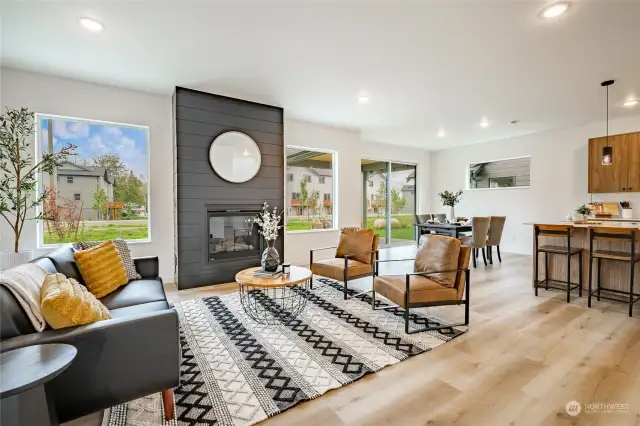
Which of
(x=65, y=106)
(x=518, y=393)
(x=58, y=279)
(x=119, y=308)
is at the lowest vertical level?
(x=518, y=393)

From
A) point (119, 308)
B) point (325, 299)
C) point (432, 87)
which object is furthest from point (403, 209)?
point (119, 308)

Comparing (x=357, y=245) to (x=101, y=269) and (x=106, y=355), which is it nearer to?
(x=101, y=269)

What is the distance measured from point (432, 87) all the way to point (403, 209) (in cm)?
477

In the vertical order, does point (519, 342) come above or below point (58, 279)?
below

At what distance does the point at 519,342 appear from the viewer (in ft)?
8.51

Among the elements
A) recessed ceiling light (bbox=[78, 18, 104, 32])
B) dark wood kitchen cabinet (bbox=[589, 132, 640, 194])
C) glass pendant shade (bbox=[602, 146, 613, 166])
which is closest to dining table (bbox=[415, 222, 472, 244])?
glass pendant shade (bbox=[602, 146, 613, 166])

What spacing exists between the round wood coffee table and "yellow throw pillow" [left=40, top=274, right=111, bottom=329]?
1.36 metres

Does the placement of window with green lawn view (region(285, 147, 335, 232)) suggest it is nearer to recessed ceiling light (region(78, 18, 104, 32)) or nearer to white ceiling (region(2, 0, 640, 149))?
white ceiling (region(2, 0, 640, 149))

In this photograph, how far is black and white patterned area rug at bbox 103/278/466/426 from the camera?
5.82 feet

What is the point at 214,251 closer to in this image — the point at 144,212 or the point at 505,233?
the point at 144,212

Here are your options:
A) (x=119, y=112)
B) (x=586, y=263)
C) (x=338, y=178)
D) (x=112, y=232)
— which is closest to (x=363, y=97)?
(x=338, y=178)

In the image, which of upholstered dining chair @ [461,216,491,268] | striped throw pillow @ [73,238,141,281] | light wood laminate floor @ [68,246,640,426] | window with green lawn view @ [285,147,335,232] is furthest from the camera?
window with green lawn view @ [285,147,335,232]

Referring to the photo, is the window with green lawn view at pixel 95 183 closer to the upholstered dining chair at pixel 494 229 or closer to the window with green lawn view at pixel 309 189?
the window with green lawn view at pixel 309 189

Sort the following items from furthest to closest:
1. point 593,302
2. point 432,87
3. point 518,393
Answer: point 432,87 < point 593,302 < point 518,393
